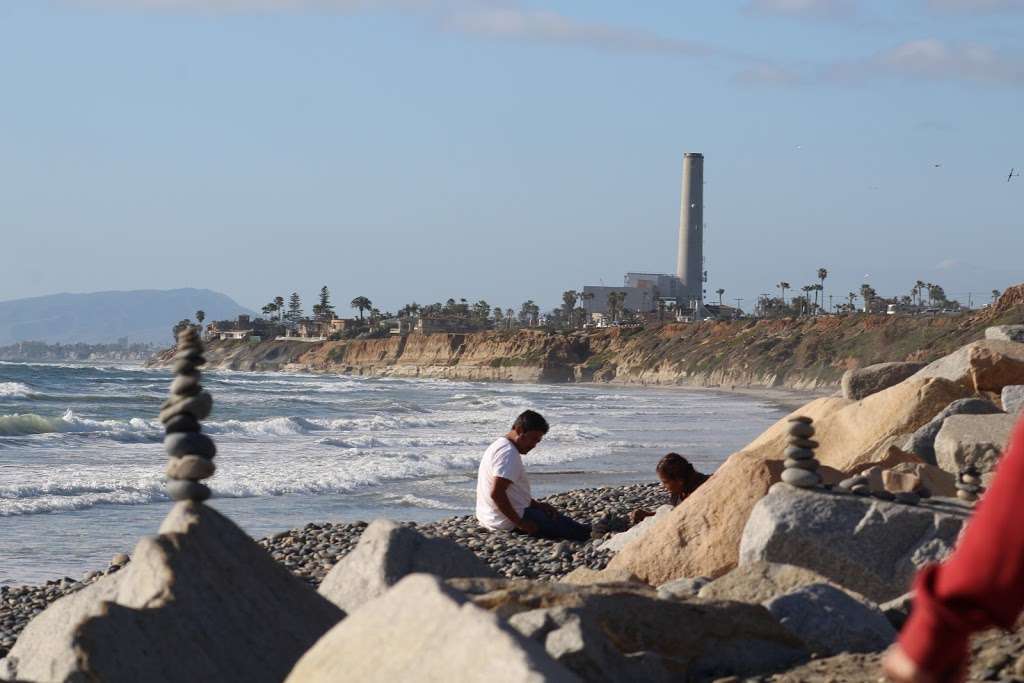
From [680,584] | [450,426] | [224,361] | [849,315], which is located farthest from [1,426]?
[224,361]

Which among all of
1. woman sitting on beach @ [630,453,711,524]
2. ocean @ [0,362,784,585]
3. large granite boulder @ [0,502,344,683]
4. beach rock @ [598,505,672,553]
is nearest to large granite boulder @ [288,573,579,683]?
large granite boulder @ [0,502,344,683]

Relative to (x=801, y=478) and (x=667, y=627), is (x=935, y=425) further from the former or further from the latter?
(x=667, y=627)

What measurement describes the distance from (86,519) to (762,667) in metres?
12.2

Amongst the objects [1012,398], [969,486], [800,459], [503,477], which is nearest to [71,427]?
[503,477]

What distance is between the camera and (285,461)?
953 inches

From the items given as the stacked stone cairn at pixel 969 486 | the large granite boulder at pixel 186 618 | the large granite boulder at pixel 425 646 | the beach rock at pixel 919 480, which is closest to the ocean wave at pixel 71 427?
the beach rock at pixel 919 480

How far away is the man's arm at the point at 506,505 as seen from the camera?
36.7 ft

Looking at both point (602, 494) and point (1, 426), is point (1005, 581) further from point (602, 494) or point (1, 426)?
point (1, 426)

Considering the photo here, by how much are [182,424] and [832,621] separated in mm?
2795

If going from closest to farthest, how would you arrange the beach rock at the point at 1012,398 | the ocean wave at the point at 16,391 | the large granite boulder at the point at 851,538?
the large granite boulder at the point at 851,538
the beach rock at the point at 1012,398
the ocean wave at the point at 16,391

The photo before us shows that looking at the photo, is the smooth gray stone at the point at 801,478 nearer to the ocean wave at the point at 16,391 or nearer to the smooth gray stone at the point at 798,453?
the smooth gray stone at the point at 798,453

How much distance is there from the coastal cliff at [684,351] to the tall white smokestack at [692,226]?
47.2 feet

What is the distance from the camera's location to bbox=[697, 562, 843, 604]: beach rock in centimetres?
585

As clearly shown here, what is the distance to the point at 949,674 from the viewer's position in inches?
77.9
